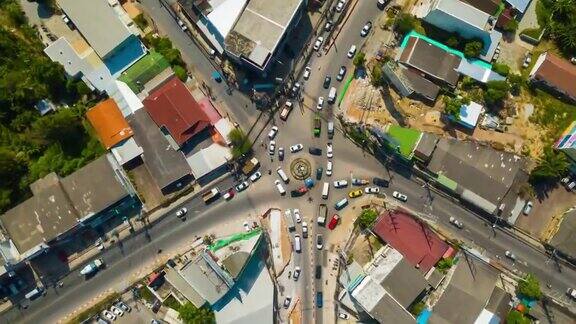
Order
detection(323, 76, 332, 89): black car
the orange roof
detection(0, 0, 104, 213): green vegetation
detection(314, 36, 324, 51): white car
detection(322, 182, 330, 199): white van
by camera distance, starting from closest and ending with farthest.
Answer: detection(0, 0, 104, 213): green vegetation < the orange roof < detection(322, 182, 330, 199): white van < detection(323, 76, 332, 89): black car < detection(314, 36, 324, 51): white car

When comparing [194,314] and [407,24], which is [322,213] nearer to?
[194,314]

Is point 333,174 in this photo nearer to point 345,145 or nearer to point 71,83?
point 345,145

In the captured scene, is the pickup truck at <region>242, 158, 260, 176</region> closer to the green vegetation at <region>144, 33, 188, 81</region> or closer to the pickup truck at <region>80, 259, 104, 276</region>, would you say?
the green vegetation at <region>144, 33, 188, 81</region>

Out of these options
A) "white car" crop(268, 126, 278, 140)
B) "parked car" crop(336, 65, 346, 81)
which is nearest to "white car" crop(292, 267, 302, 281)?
"white car" crop(268, 126, 278, 140)

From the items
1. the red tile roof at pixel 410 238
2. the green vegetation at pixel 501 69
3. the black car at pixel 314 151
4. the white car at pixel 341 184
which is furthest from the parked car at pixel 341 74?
the green vegetation at pixel 501 69

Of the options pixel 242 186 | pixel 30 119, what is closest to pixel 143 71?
pixel 30 119

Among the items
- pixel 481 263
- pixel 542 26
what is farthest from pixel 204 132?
pixel 542 26

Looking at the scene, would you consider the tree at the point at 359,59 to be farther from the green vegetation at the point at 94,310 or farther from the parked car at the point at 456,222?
the green vegetation at the point at 94,310
